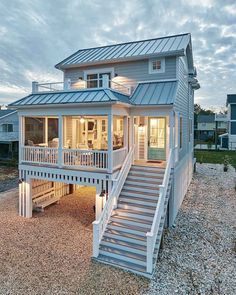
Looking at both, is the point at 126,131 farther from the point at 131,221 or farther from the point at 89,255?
the point at 89,255

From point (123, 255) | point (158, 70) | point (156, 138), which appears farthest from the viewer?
point (156, 138)

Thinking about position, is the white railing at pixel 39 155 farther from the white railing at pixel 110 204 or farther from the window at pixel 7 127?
the window at pixel 7 127

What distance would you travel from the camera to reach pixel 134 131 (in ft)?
37.9

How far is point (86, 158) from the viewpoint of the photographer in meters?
9.92

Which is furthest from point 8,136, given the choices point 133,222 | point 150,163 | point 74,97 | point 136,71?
point 133,222

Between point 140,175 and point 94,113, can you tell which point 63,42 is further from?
point 140,175

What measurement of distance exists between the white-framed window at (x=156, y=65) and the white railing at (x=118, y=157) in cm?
415

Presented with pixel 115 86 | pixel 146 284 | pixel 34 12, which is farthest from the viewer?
pixel 34 12

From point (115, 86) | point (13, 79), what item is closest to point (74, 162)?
point (115, 86)

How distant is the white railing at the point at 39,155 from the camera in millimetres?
10484

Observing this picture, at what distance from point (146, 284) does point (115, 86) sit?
8.93 meters

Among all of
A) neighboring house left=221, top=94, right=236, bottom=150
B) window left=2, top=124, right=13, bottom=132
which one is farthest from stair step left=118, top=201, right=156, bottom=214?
neighboring house left=221, top=94, right=236, bottom=150

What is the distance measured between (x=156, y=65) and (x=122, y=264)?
894 cm

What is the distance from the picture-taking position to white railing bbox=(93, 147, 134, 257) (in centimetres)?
741
